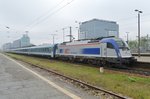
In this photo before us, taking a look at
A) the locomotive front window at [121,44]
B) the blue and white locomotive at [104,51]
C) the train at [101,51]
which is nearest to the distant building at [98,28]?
the train at [101,51]

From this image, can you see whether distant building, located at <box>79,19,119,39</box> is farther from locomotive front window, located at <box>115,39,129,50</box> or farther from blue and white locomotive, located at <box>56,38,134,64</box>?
locomotive front window, located at <box>115,39,129,50</box>

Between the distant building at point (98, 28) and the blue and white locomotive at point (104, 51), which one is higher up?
the distant building at point (98, 28)

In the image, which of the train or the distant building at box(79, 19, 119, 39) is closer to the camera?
the train

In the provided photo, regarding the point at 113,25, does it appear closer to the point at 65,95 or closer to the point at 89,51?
the point at 89,51

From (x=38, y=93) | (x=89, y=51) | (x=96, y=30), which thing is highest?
(x=96, y=30)

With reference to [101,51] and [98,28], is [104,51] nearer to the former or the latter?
[101,51]

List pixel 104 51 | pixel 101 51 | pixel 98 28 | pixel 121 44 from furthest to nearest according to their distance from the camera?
Answer: pixel 98 28 < pixel 101 51 < pixel 104 51 < pixel 121 44

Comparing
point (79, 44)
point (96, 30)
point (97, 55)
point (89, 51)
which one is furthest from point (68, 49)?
point (96, 30)

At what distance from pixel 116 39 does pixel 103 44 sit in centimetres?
142

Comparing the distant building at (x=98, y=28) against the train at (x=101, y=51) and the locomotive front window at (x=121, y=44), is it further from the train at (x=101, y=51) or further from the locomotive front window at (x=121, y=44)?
the locomotive front window at (x=121, y=44)

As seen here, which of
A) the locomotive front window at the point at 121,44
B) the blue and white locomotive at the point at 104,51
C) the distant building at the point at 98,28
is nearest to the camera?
the blue and white locomotive at the point at 104,51

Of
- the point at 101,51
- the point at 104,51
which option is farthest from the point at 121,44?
the point at 101,51

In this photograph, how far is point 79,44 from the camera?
31703 millimetres

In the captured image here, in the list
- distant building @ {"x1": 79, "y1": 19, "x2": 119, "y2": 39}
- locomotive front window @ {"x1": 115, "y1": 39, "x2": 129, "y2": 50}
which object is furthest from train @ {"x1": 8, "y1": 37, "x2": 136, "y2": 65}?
distant building @ {"x1": 79, "y1": 19, "x2": 119, "y2": 39}
